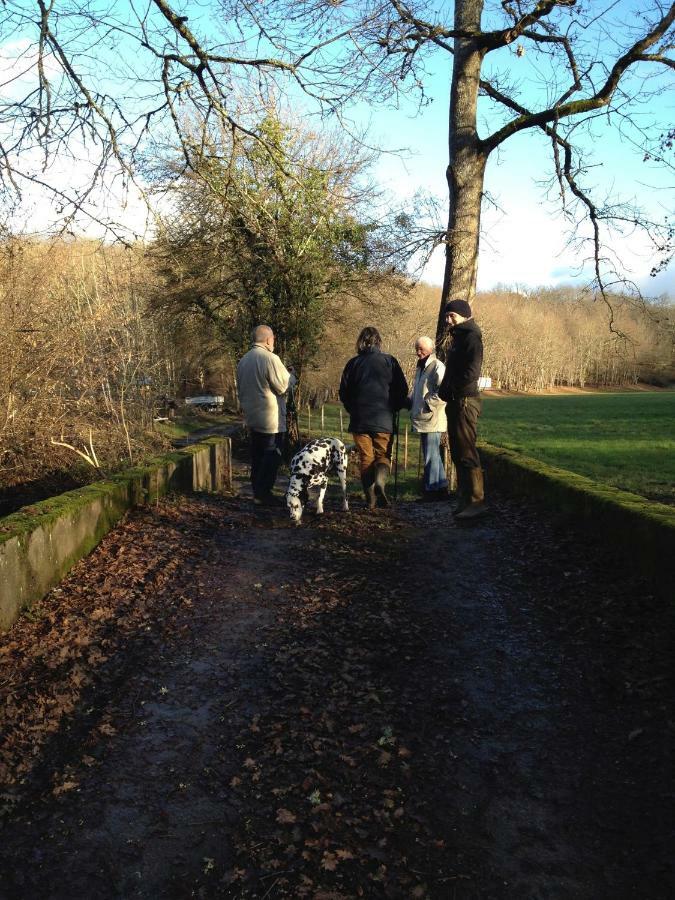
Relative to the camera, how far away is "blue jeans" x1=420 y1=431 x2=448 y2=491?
994 cm

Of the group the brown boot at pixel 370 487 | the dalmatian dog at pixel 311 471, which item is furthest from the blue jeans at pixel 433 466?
the dalmatian dog at pixel 311 471

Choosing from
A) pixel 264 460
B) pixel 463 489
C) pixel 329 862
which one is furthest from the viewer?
pixel 264 460

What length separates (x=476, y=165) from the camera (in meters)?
10.1

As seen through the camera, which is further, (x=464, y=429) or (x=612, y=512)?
(x=464, y=429)

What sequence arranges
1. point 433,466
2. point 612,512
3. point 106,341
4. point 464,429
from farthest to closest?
point 106,341
point 433,466
point 464,429
point 612,512

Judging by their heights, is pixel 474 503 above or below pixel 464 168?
below

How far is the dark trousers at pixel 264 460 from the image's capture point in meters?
9.46

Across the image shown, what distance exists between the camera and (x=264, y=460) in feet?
31.1

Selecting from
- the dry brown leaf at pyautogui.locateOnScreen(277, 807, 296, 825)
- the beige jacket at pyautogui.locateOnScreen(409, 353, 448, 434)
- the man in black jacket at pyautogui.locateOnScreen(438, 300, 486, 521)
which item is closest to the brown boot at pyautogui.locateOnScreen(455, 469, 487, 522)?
the man in black jacket at pyautogui.locateOnScreen(438, 300, 486, 521)

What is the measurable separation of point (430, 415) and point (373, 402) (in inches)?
45.3

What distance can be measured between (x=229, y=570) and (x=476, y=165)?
6.98 meters

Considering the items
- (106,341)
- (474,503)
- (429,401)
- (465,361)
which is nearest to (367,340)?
(429,401)

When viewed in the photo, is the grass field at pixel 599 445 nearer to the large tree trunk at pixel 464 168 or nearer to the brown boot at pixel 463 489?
the brown boot at pixel 463 489

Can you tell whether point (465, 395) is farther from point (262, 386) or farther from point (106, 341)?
point (106, 341)
